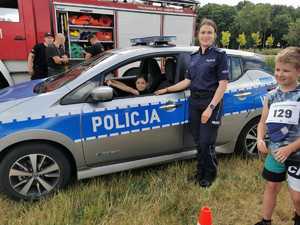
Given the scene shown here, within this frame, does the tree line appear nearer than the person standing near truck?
No

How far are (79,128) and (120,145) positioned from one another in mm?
474

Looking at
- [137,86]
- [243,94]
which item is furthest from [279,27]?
[137,86]

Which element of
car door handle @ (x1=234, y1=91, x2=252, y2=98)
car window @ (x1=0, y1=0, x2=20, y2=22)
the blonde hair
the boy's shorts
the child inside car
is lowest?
the boy's shorts

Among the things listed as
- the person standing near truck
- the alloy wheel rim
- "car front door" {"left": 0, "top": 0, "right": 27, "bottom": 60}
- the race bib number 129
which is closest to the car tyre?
the race bib number 129

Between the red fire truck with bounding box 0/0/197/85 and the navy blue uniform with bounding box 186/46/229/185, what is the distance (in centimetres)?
401

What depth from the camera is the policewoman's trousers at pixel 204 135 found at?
10.3ft

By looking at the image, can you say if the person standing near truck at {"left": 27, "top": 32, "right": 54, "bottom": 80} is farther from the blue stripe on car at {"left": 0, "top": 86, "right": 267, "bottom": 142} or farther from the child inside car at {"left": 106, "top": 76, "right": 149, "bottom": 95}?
the blue stripe on car at {"left": 0, "top": 86, "right": 267, "bottom": 142}

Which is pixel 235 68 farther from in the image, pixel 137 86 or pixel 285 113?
pixel 285 113

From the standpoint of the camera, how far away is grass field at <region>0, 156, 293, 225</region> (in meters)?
2.70

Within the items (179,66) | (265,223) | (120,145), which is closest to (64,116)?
(120,145)

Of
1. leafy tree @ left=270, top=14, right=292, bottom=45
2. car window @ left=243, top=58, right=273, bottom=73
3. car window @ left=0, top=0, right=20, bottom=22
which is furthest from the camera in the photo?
leafy tree @ left=270, top=14, right=292, bottom=45

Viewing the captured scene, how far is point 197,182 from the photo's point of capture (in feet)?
11.1

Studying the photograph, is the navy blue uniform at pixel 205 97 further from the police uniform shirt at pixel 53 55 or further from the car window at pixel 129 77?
the police uniform shirt at pixel 53 55

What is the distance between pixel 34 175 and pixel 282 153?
7.23ft
